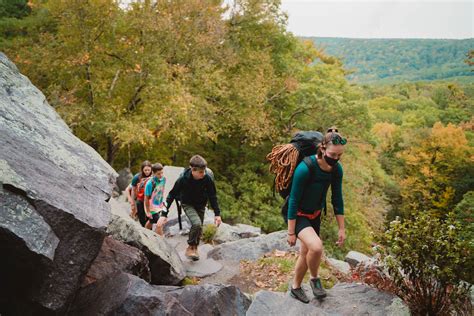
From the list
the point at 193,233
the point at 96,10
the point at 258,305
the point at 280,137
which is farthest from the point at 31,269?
the point at 280,137

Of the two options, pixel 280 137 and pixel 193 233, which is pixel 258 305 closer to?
pixel 193 233

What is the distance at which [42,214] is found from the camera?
3.89 m

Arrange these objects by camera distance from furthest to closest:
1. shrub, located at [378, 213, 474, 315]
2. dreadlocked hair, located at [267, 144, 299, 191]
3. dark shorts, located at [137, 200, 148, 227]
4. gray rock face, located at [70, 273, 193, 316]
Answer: dark shorts, located at [137, 200, 148, 227]
dreadlocked hair, located at [267, 144, 299, 191]
shrub, located at [378, 213, 474, 315]
gray rock face, located at [70, 273, 193, 316]

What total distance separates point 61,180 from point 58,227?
657 millimetres

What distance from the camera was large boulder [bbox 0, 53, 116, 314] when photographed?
3.67 metres

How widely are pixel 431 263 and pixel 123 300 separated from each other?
365 centimetres

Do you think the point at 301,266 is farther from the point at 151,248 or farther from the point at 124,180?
the point at 124,180

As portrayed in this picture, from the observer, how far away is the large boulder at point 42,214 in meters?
3.67

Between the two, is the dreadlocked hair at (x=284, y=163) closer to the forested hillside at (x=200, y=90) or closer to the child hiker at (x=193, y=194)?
the child hiker at (x=193, y=194)

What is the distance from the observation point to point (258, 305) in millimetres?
4879

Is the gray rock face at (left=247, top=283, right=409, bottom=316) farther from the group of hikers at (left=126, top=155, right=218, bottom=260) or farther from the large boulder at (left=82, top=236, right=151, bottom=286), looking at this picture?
the group of hikers at (left=126, top=155, right=218, bottom=260)

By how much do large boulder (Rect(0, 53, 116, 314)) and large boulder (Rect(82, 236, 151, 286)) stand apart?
2.54 feet

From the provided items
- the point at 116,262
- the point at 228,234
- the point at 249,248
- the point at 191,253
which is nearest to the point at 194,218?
the point at 191,253

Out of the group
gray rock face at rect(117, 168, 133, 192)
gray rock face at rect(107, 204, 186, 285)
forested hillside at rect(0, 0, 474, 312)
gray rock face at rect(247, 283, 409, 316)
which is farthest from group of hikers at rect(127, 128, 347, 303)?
gray rock face at rect(117, 168, 133, 192)
